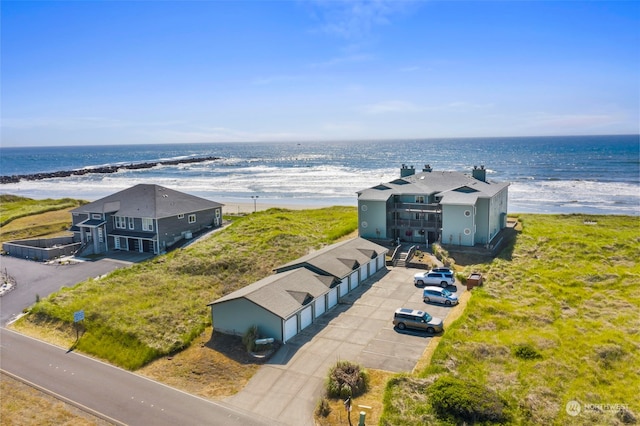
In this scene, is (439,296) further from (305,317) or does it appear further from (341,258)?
(305,317)

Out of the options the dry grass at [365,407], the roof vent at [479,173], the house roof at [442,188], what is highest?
the roof vent at [479,173]

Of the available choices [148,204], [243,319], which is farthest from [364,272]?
[148,204]

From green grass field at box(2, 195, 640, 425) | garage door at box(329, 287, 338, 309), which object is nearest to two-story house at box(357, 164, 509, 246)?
green grass field at box(2, 195, 640, 425)

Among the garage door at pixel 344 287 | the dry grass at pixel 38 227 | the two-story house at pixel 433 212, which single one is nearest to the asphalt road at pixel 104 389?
the garage door at pixel 344 287

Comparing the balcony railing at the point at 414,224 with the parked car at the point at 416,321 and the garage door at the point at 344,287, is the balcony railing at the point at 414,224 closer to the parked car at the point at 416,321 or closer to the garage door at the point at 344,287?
the garage door at the point at 344,287

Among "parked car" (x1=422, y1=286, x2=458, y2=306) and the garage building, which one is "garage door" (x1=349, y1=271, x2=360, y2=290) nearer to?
the garage building

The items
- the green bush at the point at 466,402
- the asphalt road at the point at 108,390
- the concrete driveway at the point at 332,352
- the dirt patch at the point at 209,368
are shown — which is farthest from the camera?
the dirt patch at the point at 209,368
